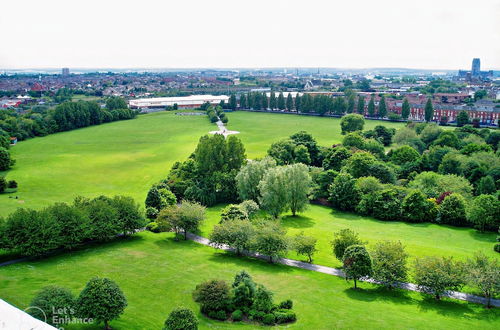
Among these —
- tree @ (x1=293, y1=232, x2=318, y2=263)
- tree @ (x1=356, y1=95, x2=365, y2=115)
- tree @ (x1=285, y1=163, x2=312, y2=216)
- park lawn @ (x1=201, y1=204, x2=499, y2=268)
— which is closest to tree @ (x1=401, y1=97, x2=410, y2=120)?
tree @ (x1=356, y1=95, x2=365, y2=115)

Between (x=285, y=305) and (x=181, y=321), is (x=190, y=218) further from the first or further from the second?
(x=181, y=321)

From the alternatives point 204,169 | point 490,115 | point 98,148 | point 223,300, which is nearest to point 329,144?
point 204,169

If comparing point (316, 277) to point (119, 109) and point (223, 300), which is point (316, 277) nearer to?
point (223, 300)

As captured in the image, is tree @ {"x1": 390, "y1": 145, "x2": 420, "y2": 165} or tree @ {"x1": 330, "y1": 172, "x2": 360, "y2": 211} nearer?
tree @ {"x1": 330, "y1": 172, "x2": 360, "y2": 211}

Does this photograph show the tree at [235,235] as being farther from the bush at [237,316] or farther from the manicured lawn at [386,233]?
the bush at [237,316]

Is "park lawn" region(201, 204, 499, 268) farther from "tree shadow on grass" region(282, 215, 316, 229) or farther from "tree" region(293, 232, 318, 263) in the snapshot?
"tree" region(293, 232, 318, 263)

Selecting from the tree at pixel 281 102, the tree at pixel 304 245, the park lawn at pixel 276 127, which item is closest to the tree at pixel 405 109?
the park lawn at pixel 276 127

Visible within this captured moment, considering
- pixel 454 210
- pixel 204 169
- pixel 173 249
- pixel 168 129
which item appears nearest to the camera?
pixel 173 249
